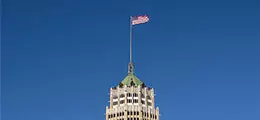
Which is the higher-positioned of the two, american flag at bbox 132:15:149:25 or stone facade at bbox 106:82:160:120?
american flag at bbox 132:15:149:25

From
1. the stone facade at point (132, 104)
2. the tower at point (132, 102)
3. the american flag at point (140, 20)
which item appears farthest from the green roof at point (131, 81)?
the american flag at point (140, 20)

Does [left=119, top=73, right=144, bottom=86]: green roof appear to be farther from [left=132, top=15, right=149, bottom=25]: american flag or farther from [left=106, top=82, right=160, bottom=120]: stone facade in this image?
[left=132, top=15, right=149, bottom=25]: american flag

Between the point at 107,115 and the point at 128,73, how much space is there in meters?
17.3

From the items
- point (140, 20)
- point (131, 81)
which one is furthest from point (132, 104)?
point (140, 20)

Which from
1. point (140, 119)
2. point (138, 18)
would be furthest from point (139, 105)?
point (138, 18)

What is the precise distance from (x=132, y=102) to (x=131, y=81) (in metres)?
8.66

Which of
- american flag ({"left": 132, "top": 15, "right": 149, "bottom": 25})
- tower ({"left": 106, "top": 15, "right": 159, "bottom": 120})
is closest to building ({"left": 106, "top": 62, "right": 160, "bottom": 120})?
tower ({"left": 106, "top": 15, "right": 159, "bottom": 120})

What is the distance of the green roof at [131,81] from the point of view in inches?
6708

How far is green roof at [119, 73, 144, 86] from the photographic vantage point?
170375mm

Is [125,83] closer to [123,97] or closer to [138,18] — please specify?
[123,97]

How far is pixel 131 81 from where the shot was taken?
6747 inches

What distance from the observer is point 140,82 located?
17250 cm

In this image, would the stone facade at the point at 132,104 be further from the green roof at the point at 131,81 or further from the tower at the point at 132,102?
the green roof at the point at 131,81

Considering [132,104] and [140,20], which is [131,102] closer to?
[132,104]
